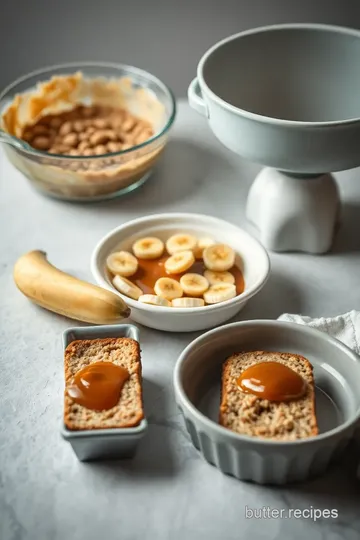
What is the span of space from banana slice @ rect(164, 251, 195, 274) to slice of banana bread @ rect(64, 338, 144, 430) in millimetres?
198

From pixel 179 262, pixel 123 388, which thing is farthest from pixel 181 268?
pixel 123 388

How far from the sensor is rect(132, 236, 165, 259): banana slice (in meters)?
1.21

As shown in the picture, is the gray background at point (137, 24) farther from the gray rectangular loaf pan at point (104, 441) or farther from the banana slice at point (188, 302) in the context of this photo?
the gray rectangular loaf pan at point (104, 441)

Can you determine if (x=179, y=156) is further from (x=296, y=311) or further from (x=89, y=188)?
(x=296, y=311)

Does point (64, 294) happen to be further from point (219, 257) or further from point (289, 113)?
point (289, 113)

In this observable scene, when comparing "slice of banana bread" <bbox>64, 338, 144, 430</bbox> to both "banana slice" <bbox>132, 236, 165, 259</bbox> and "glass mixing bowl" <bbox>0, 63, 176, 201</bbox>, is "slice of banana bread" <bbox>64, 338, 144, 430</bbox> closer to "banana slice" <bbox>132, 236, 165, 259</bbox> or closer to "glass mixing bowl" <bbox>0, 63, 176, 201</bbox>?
"banana slice" <bbox>132, 236, 165, 259</bbox>

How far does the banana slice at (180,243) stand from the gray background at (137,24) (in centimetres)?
61

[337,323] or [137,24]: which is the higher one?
[137,24]

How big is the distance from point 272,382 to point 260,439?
0.31 ft

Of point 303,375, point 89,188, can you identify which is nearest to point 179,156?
point 89,188

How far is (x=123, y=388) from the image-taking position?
37.3 inches

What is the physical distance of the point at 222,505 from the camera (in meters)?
0.89

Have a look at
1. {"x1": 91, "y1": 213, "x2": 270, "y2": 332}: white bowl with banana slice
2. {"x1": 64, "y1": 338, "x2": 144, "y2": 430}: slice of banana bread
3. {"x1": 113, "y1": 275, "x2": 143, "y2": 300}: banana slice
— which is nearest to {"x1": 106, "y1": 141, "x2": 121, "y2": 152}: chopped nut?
{"x1": 91, "y1": 213, "x2": 270, "y2": 332}: white bowl with banana slice

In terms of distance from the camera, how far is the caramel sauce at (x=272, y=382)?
3.04 feet
